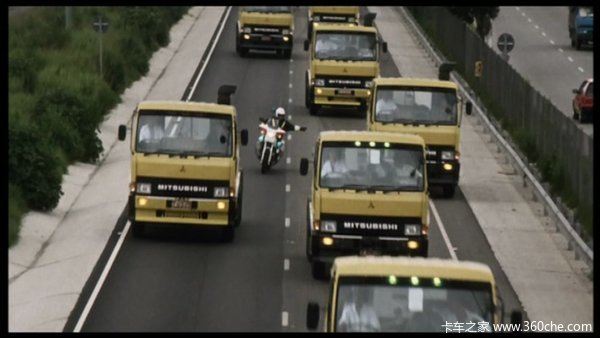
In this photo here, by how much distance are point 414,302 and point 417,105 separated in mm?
18148

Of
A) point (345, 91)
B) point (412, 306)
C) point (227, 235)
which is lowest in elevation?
point (345, 91)

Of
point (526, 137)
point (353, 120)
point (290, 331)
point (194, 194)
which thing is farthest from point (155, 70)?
point (290, 331)

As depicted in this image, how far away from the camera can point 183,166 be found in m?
29.9

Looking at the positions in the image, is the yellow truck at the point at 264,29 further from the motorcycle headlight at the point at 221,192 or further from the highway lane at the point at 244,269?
the motorcycle headlight at the point at 221,192

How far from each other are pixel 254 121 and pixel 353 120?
3093 millimetres

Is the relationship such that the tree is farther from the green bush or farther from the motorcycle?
the green bush

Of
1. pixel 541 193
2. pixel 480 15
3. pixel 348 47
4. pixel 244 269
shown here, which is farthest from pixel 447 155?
pixel 480 15

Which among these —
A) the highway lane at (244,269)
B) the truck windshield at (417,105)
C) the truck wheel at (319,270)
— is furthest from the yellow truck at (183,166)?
the truck windshield at (417,105)

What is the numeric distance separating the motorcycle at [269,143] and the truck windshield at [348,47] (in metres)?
9.20

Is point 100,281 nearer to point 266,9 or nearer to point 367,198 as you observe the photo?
point 367,198

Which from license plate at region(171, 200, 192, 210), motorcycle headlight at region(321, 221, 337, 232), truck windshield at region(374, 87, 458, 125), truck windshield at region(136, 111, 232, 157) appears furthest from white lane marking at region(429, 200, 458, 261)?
license plate at region(171, 200, 192, 210)

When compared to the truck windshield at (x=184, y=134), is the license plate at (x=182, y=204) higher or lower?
lower

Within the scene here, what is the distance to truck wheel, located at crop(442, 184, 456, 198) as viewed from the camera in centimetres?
3669

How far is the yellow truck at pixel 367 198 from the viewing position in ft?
88.4
